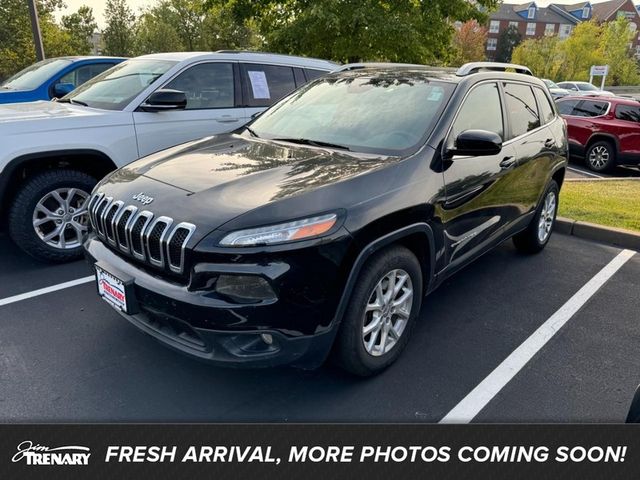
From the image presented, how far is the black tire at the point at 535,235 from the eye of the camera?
15.7ft

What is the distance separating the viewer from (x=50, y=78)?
23.7ft

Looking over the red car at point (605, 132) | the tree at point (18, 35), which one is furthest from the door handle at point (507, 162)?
the tree at point (18, 35)

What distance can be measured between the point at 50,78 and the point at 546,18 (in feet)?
270

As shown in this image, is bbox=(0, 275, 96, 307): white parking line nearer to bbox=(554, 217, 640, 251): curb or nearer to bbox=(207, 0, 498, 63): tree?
bbox=(554, 217, 640, 251): curb

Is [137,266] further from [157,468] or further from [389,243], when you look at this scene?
[389,243]

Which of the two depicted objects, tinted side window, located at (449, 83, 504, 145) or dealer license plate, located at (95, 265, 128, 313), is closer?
dealer license plate, located at (95, 265, 128, 313)

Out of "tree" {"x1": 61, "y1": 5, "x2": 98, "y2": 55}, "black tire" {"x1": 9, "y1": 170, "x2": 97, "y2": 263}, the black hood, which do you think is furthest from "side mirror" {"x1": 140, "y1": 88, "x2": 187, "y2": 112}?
"tree" {"x1": 61, "y1": 5, "x2": 98, "y2": 55}

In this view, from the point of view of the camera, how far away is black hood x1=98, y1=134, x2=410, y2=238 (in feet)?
7.90

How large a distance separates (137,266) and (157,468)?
0.99 metres

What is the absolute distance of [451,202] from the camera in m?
3.13

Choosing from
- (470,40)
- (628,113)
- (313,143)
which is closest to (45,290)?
(313,143)

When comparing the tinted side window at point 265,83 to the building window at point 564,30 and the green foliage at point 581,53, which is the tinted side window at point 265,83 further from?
the building window at point 564,30

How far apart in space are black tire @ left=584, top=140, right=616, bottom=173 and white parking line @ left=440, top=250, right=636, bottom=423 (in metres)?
7.34

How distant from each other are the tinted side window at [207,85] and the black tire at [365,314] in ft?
10.5
